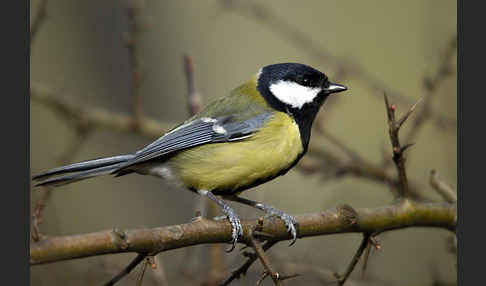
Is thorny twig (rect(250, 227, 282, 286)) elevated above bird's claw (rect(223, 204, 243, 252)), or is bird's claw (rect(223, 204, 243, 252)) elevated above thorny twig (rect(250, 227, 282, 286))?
thorny twig (rect(250, 227, 282, 286))

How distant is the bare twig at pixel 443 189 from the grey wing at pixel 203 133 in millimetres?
774

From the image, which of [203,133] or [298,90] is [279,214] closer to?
[203,133]

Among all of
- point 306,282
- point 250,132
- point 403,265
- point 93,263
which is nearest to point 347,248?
point 403,265

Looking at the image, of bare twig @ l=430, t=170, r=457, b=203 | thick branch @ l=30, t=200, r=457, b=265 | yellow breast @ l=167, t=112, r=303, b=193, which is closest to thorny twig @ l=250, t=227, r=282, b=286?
thick branch @ l=30, t=200, r=457, b=265

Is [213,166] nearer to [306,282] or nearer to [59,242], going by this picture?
[306,282]

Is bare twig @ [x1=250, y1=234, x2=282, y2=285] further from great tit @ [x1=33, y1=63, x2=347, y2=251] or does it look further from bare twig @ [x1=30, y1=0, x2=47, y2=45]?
bare twig @ [x1=30, y1=0, x2=47, y2=45]

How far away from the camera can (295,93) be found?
99.6 inches

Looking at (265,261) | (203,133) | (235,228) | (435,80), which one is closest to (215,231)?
(235,228)

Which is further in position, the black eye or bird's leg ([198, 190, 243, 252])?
the black eye

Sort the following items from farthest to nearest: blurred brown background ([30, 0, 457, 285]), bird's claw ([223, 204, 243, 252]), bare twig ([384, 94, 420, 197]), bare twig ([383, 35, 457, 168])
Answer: blurred brown background ([30, 0, 457, 285]) < bare twig ([383, 35, 457, 168]) < bird's claw ([223, 204, 243, 252]) < bare twig ([384, 94, 420, 197])

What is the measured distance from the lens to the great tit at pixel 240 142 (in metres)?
2.30

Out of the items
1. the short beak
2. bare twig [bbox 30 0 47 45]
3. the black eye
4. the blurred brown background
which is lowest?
the blurred brown background

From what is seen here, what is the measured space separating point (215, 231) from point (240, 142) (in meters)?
0.75

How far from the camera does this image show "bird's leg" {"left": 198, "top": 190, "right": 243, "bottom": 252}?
1765 mm
